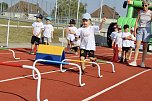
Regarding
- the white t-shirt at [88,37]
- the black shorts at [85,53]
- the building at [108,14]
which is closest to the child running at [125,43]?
the black shorts at [85,53]

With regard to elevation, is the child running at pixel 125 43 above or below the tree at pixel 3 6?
below

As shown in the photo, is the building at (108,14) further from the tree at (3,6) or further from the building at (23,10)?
the tree at (3,6)

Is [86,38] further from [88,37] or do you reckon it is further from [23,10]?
[23,10]

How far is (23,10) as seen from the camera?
45.9 m

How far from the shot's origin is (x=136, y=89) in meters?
8.55

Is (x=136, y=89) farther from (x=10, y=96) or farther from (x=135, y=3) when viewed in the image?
(x=135, y=3)

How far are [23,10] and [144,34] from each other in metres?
34.2

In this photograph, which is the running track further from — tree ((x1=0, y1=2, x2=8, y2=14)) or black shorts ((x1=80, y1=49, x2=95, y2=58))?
tree ((x1=0, y1=2, x2=8, y2=14))

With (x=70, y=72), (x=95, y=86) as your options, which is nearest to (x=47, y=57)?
(x=70, y=72)

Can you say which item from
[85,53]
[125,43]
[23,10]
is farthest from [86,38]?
[23,10]

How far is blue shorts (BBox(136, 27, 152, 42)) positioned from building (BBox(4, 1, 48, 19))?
30.9m

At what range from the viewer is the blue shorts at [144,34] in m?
13.4

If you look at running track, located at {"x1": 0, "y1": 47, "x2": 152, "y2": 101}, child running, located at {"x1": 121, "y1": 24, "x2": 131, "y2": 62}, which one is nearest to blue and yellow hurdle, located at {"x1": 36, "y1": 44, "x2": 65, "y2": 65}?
running track, located at {"x1": 0, "y1": 47, "x2": 152, "y2": 101}

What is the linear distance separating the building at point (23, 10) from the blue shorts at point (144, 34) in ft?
101
